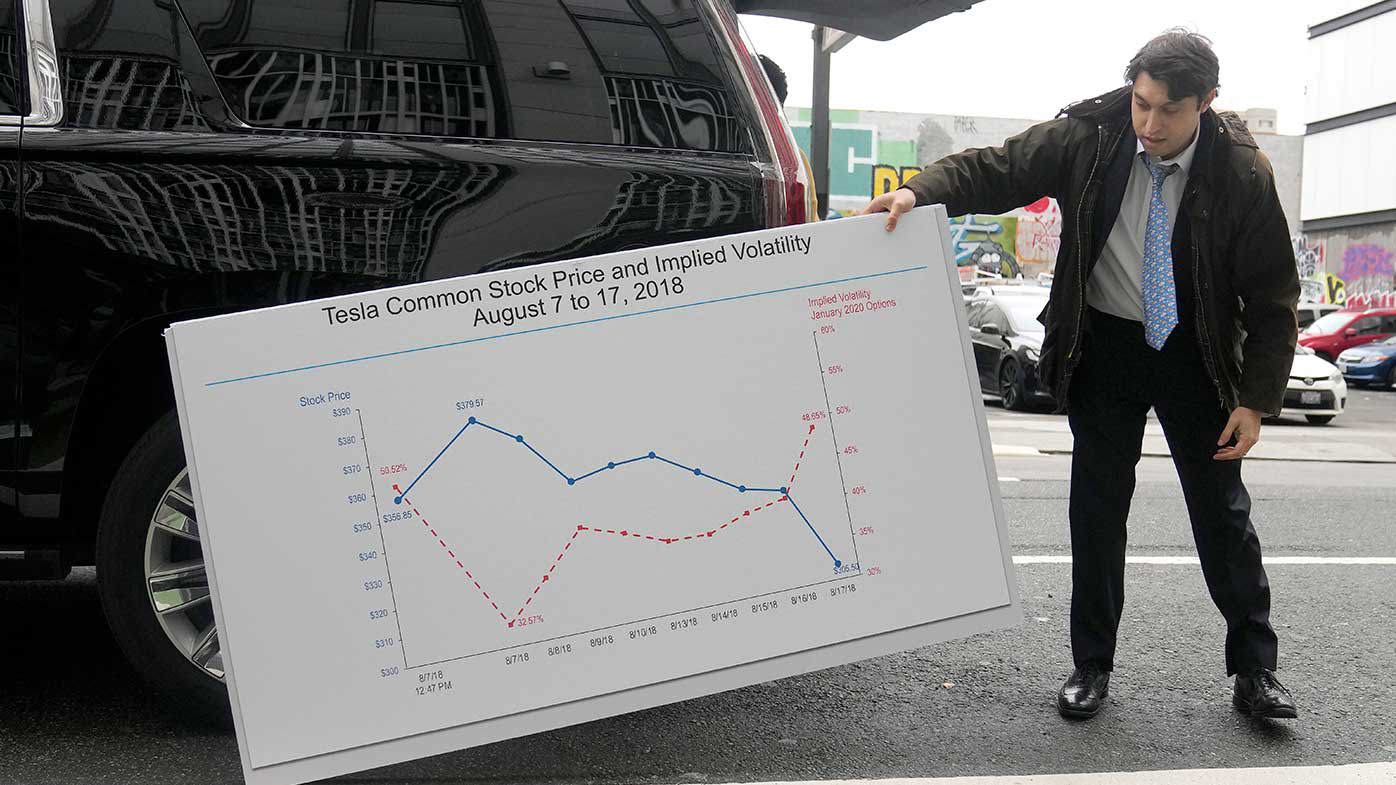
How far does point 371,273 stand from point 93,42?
2.69 ft

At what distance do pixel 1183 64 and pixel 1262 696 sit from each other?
5.30ft

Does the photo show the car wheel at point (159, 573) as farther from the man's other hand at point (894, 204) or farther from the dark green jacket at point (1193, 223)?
the dark green jacket at point (1193, 223)

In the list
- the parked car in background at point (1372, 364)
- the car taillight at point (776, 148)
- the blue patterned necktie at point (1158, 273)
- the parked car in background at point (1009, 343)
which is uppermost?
the car taillight at point (776, 148)

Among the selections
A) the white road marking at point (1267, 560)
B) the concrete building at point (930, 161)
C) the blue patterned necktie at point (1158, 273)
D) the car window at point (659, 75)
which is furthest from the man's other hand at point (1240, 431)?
the concrete building at point (930, 161)

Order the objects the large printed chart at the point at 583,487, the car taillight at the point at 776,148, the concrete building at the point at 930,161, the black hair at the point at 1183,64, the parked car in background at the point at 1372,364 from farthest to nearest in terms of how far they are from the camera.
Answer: the concrete building at the point at 930,161, the parked car in background at the point at 1372,364, the car taillight at the point at 776,148, the black hair at the point at 1183,64, the large printed chart at the point at 583,487

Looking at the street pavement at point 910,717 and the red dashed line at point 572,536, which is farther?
the street pavement at point 910,717

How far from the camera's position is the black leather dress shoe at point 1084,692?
3.18 meters

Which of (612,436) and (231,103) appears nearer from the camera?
(612,436)

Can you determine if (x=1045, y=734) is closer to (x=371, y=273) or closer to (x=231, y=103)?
(x=371, y=273)

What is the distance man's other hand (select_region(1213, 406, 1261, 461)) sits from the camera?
303cm

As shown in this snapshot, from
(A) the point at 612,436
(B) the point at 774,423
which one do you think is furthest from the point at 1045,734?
(A) the point at 612,436

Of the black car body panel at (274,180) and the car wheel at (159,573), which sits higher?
the black car body panel at (274,180)

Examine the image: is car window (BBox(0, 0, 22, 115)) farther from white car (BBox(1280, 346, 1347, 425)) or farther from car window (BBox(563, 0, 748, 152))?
white car (BBox(1280, 346, 1347, 425))

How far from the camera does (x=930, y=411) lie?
8.89 ft
